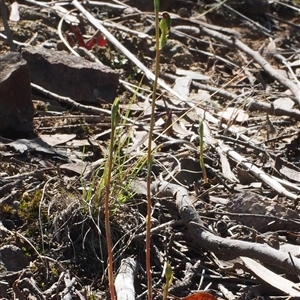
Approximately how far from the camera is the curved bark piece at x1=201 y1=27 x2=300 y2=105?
186 inches

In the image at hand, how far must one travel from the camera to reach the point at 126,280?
9.04 ft

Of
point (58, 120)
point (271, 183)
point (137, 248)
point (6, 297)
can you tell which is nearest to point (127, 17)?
point (58, 120)

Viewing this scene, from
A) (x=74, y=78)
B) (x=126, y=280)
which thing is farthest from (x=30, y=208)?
(x=74, y=78)

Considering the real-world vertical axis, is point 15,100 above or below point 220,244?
below

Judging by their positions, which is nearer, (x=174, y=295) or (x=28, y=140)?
(x=174, y=295)

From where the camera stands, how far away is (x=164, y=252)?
121 inches

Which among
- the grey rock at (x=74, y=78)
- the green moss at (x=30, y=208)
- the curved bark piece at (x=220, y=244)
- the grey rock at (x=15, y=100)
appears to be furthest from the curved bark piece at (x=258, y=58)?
the green moss at (x=30, y=208)

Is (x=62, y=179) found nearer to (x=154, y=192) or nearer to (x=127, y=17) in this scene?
(x=154, y=192)

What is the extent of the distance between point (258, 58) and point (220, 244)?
8.98 ft

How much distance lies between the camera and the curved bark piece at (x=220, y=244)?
2.77 m

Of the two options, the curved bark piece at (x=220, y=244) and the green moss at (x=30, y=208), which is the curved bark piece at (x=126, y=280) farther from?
the green moss at (x=30, y=208)

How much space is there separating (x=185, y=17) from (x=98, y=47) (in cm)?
127

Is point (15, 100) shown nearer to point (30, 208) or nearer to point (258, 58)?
point (30, 208)

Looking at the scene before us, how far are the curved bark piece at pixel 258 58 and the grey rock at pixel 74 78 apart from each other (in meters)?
1.20
